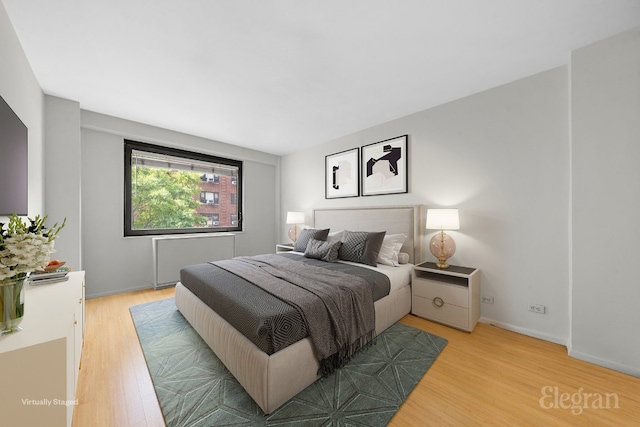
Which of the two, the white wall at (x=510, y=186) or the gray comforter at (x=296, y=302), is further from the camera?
the white wall at (x=510, y=186)

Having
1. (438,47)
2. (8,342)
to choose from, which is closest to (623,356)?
(438,47)

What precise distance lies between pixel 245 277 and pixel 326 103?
2.23m

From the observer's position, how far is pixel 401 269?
2779 millimetres

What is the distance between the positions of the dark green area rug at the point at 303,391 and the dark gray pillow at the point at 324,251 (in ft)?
3.51

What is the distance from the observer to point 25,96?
6.65ft

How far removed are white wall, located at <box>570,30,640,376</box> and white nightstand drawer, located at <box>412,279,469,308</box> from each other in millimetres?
809

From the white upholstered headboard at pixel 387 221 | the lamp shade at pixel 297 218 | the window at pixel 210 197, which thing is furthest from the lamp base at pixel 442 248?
the window at pixel 210 197

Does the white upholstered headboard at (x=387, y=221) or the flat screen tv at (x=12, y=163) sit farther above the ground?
the flat screen tv at (x=12, y=163)

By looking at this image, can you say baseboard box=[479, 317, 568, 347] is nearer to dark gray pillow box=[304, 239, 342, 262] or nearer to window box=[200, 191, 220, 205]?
dark gray pillow box=[304, 239, 342, 262]

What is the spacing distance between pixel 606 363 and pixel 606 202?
1.27 meters

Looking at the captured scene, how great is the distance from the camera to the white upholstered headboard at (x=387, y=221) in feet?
10.1

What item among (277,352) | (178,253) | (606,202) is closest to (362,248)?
(277,352)

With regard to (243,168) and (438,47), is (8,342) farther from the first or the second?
(243,168)

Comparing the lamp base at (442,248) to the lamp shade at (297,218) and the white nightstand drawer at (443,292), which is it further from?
the lamp shade at (297,218)
